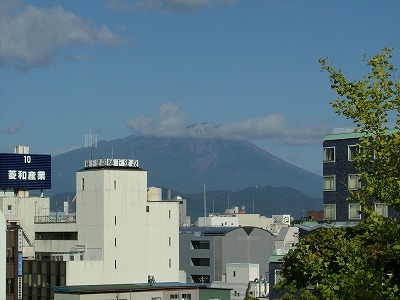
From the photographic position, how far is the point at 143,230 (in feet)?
493

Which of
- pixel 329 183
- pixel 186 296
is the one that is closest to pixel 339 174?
pixel 329 183

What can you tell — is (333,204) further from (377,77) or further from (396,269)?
(377,77)

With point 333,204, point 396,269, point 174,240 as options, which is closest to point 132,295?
point 174,240

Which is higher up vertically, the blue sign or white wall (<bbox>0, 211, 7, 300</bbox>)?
the blue sign

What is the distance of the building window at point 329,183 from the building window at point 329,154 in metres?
1.71

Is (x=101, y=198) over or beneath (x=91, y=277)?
over

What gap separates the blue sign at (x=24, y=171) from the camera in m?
158

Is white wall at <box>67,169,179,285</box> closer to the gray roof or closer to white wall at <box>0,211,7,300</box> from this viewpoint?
the gray roof

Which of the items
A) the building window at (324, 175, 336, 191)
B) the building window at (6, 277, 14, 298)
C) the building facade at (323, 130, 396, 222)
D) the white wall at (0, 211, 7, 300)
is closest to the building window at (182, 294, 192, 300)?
the building window at (6, 277, 14, 298)

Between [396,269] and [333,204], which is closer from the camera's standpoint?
[396,269]

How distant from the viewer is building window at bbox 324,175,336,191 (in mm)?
100062

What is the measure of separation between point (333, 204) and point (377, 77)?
65902 millimetres

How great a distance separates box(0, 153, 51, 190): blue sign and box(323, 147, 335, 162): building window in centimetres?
6996

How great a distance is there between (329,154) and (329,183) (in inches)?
112
